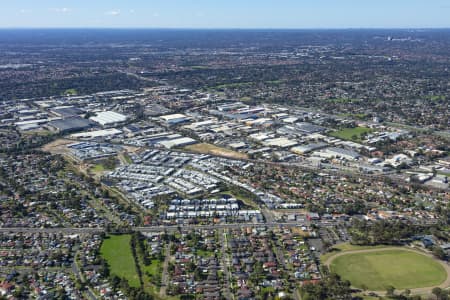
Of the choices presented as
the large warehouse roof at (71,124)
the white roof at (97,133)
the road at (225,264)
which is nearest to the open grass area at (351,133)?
the white roof at (97,133)

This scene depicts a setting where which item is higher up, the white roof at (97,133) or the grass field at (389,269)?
the white roof at (97,133)

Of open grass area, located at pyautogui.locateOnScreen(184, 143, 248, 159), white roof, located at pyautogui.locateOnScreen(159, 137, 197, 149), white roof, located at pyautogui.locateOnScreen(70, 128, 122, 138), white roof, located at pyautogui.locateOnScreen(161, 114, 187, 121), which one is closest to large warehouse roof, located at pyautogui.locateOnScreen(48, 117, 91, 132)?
white roof, located at pyautogui.locateOnScreen(70, 128, 122, 138)

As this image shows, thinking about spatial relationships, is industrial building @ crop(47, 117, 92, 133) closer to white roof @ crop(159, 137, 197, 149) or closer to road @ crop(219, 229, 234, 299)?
white roof @ crop(159, 137, 197, 149)

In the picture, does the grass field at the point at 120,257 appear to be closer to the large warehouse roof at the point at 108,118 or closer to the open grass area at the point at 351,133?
the open grass area at the point at 351,133

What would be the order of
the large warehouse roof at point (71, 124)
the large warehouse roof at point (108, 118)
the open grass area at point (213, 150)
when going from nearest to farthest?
1. the open grass area at point (213, 150)
2. the large warehouse roof at point (71, 124)
3. the large warehouse roof at point (108, 118)

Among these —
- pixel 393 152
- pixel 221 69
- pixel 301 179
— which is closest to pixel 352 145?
pixel 393 152

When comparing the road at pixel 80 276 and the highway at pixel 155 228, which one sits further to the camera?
the highway at pixel 155 228

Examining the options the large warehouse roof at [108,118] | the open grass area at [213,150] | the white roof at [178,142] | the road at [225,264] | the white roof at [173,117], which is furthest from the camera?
the white roof at [173,117]

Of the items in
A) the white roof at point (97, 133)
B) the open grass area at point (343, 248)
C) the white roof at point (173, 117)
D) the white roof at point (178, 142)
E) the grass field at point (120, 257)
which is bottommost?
the open grass area at point (343, 248)
